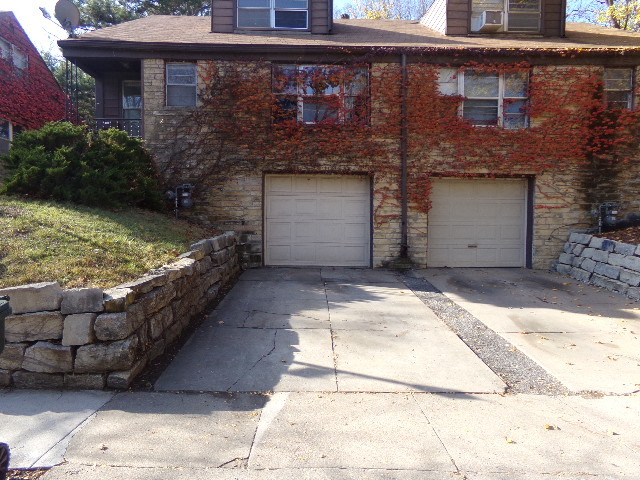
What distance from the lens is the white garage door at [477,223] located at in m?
10.5

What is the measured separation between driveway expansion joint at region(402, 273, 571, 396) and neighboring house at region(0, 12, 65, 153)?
575 inches

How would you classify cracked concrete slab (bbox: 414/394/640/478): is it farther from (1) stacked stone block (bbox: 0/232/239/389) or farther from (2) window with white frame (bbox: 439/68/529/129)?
(2) window with white frame (bbox: 439/68/529/129)

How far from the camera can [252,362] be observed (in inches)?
181

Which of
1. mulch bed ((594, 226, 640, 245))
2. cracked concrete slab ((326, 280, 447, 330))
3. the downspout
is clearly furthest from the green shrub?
mulch bed ((594, 226, 640, 245))

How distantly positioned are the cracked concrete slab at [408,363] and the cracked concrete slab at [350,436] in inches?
11.7

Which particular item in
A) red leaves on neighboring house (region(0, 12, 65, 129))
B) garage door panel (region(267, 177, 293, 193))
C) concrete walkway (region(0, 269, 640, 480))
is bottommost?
concrete walkway (region(0, 269, 640, 480))

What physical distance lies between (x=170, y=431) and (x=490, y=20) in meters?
11.8

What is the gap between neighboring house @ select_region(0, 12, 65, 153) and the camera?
15109 millimetres

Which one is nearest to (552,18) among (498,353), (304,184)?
(304,184)

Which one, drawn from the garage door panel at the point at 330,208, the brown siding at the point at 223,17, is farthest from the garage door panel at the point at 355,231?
the brown siding at the point at 223,17

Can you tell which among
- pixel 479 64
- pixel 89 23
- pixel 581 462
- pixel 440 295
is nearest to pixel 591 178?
pixel 479 64

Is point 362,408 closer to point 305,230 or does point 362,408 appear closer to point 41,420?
point 41,420

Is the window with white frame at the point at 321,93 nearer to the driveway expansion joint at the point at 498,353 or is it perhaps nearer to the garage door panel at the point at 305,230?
the garage door panel at the point at 305,230

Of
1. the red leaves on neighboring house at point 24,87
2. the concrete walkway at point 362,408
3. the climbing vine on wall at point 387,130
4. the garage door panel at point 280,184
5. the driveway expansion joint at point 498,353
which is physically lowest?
the driveway expansion joint at point 498,353
